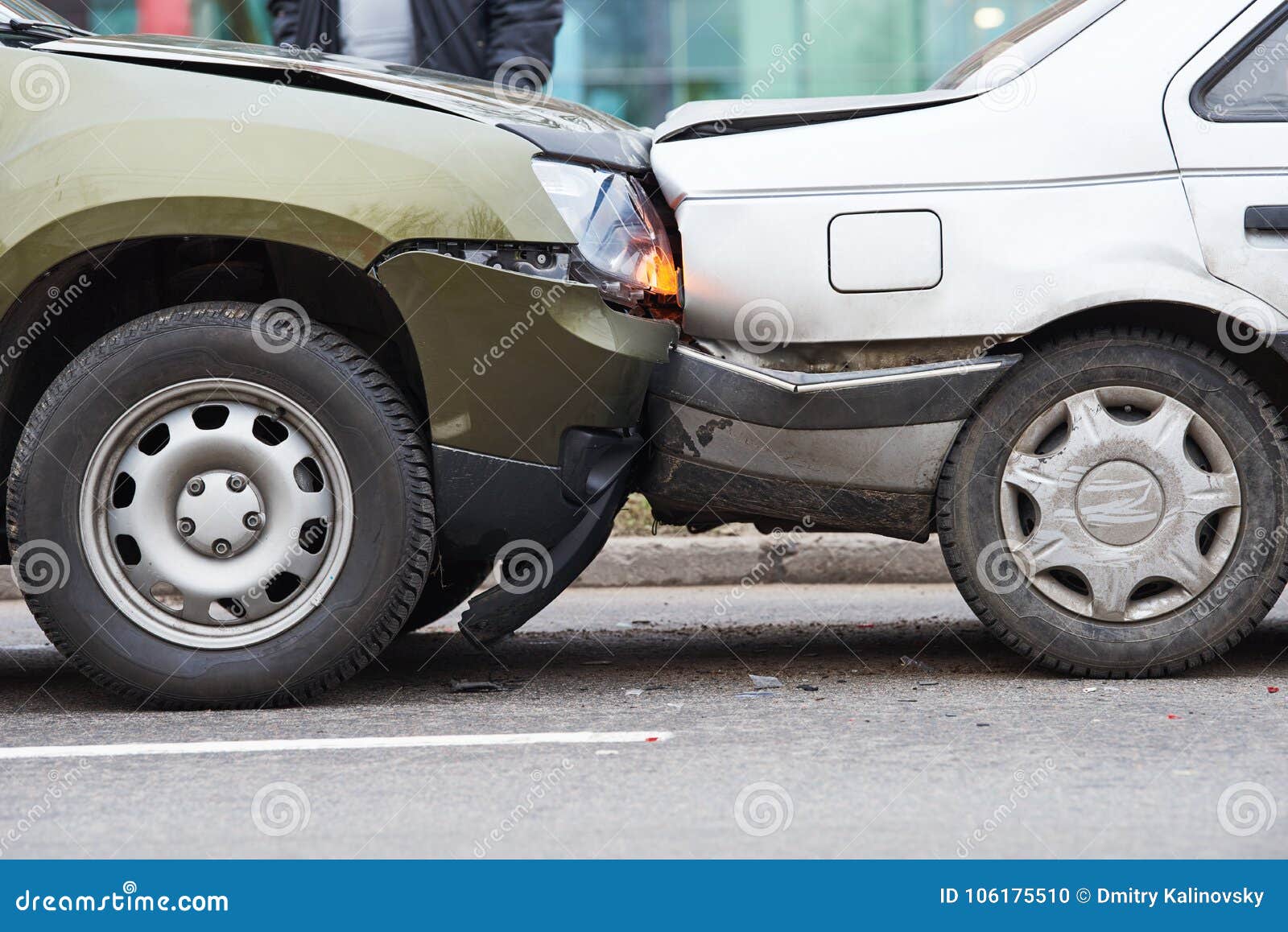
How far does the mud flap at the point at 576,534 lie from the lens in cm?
346

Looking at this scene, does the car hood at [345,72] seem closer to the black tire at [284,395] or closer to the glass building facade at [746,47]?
the black tire at [284,395]

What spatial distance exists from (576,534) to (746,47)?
11450 millimetres

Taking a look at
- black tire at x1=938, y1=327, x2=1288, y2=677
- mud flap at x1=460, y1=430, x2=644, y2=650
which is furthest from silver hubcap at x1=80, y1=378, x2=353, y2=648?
black tire at x1=938, y1=327, x2=1288, y2=677

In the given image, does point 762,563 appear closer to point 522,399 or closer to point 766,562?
point 766,562

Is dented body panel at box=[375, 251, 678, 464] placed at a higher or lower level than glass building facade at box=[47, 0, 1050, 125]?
lower

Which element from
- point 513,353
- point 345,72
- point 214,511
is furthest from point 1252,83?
point 214,511

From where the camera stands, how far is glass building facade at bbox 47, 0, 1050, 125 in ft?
46.1

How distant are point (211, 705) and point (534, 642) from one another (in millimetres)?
1364

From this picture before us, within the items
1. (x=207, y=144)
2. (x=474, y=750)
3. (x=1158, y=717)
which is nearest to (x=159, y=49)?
(x=207, y=144)

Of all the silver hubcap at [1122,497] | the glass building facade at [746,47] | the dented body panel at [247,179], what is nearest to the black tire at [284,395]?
the dented body panel at [247,179]

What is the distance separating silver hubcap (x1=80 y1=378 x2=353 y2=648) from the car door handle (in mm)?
2113

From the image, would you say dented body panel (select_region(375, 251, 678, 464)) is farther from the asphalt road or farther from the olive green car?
the asphalt road

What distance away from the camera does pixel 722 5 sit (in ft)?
47.1

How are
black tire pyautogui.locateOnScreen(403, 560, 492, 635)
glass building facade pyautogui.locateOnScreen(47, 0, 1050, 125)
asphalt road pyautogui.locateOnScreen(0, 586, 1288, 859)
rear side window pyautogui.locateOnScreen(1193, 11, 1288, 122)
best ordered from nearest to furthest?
asphalt road pyautogui.locateOnScreen(0, 586, 1288, 859) < rear side window pyautogui.locateOnScreen(1193, 11, 1288, 122) < black tire pyautogui.locateOnScreen(403, 560, 492, 635) < glass building facade pyautogui.locateOnScreen(47, 0, 1050, 125)
